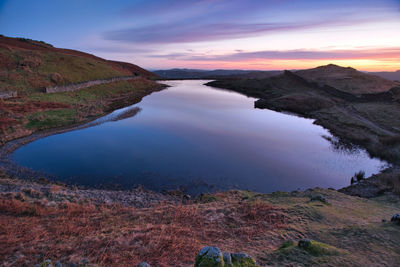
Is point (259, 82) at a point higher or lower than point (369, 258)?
higher

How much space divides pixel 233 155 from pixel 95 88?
5091 centimetres

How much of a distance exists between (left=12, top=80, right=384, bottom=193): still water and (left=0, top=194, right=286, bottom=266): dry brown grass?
6069 mm

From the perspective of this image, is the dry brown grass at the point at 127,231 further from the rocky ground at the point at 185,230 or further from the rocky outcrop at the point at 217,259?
the rocky outcrop at the point at 217,259

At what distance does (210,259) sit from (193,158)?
18020mm

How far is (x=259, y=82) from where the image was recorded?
99.9m

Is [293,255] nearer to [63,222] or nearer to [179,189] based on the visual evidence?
[63,222]

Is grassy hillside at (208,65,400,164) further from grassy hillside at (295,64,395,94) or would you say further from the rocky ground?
the rocky ground

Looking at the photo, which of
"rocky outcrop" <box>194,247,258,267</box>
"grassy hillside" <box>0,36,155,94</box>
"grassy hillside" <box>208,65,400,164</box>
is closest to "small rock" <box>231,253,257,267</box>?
"rocky outcrop" <box>194,247,258,267</box>

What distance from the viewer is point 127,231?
9242mm

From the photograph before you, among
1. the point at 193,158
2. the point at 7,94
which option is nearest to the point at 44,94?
the point at 7,94

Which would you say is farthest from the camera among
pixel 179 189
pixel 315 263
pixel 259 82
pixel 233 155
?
pixel 259 82

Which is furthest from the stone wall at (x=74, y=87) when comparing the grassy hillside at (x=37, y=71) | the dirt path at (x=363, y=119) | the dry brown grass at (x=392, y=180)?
the dirt path at (x=363, y=119)

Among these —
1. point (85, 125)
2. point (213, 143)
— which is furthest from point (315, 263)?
point (85, 125)

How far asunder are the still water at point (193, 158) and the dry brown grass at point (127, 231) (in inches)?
239
